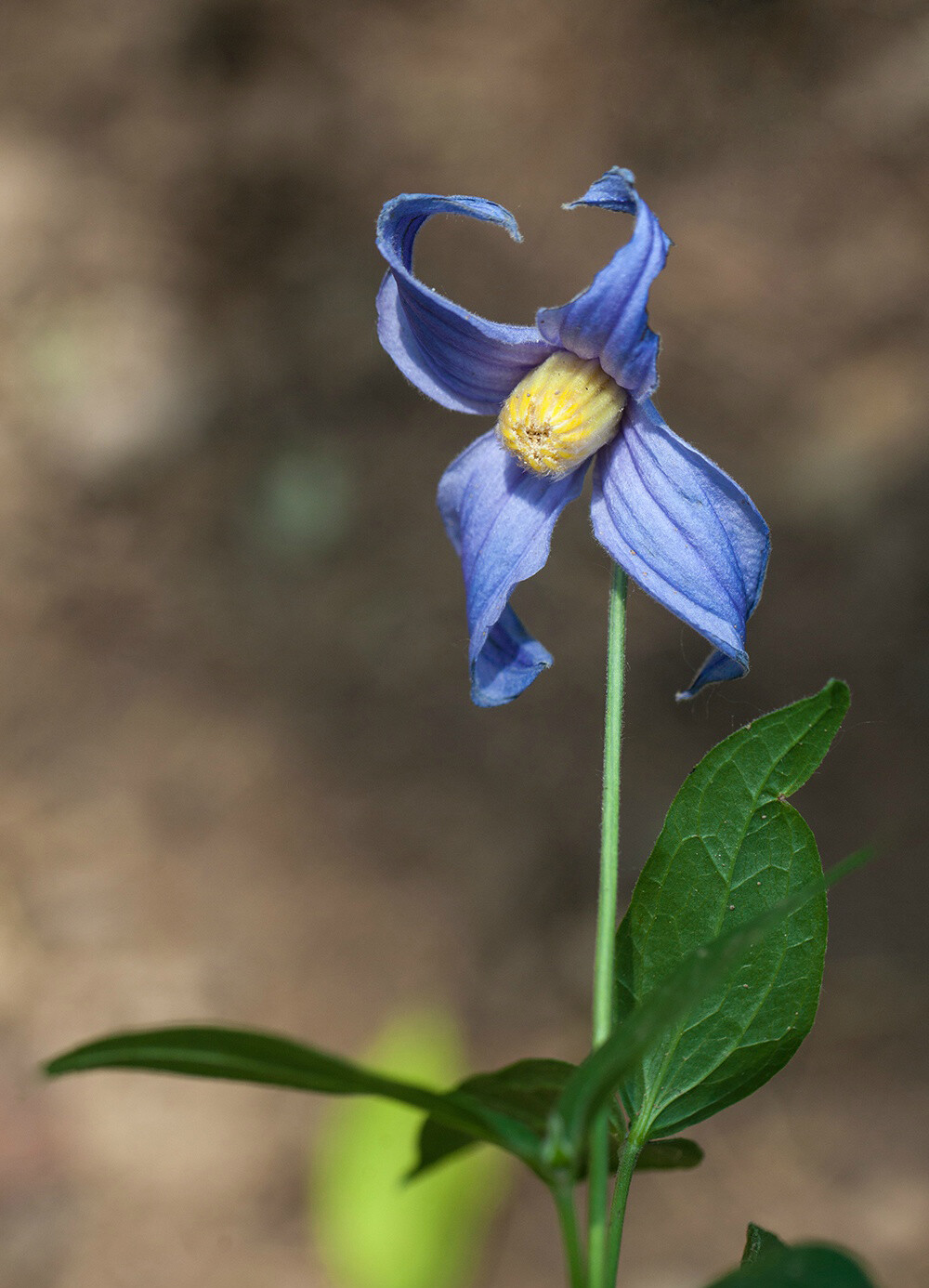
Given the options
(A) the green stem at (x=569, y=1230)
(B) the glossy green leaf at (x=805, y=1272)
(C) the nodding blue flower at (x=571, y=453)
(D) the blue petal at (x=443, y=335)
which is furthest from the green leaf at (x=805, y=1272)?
(D) the blue petal at (x=443, y=335)

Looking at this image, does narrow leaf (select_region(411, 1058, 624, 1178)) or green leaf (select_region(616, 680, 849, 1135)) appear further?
green leaf (select_region(616, 680, 849, 1135))

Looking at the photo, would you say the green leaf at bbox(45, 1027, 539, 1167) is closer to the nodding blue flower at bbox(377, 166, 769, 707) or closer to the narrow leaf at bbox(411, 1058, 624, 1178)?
the narrow leaf at bbox(411, 1058, 624, 1178)

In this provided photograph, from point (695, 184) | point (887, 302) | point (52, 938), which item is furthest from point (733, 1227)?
point (695, 184)

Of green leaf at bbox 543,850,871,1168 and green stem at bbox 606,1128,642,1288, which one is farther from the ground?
green leaf at bbox 543,850,871,1168

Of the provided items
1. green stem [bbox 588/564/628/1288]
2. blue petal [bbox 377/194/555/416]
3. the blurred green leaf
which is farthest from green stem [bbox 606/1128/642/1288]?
the blurred green leaf

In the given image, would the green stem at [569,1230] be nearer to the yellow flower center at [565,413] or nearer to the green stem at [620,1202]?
the green stem at [620,1202]

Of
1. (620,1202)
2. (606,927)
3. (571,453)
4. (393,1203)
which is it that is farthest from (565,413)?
(393,1203)

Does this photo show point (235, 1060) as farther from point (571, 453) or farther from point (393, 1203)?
point (393, 1203)
